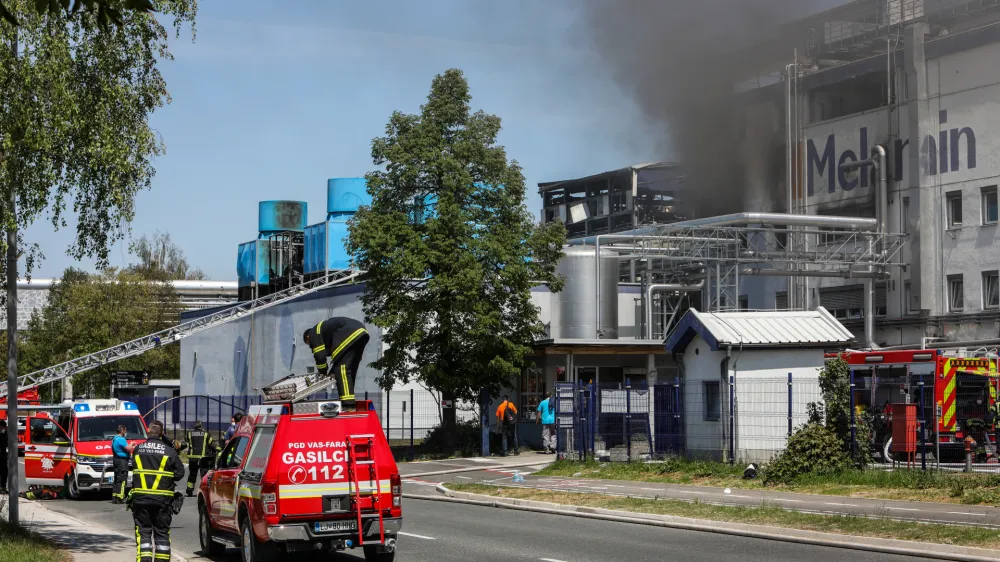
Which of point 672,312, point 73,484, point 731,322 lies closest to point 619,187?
point 672,312

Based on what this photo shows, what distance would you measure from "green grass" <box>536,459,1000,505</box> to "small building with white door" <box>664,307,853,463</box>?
1123 millimetres

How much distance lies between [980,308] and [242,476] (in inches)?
1607

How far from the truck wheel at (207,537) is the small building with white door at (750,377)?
519 inches

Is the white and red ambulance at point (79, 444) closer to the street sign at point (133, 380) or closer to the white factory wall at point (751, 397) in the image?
the white factory wall at point (751, 397)

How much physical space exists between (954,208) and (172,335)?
3566 centimetres

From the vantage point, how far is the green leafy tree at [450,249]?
33.7m

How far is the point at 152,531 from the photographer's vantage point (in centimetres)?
1282

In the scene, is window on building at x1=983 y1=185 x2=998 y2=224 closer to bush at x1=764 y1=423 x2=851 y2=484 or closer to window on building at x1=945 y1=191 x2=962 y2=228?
window on building at x1=945 y1=191 x2=962 y2=228

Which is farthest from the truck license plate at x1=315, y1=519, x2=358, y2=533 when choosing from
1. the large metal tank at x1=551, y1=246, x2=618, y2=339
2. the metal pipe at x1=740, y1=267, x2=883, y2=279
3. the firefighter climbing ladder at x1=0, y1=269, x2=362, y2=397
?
the firefighter climbing ladder at x1=0, y1=269, x2=362, y2=397

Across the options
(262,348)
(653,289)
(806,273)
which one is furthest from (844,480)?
(262,348)

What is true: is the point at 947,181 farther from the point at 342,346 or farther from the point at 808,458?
the point at 342,346

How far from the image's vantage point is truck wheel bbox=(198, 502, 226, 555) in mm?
15211

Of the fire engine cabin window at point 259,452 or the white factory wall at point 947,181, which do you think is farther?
the white factory wall at point 947,181

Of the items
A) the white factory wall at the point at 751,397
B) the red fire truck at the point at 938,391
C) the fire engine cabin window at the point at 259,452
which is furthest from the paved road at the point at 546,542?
the red fire truck at the point at 938,391
